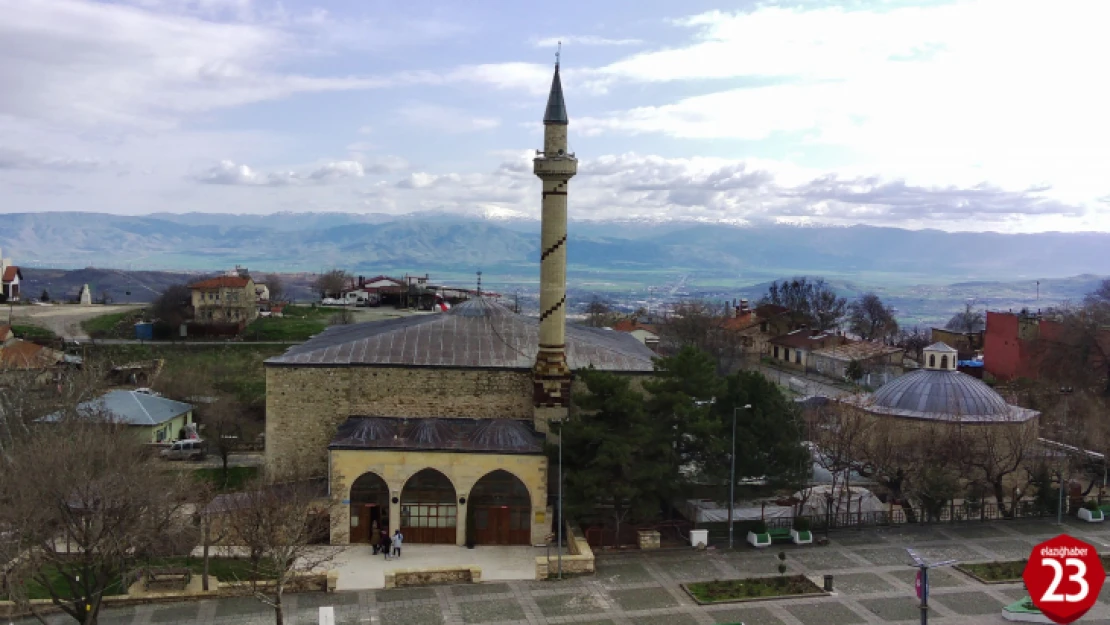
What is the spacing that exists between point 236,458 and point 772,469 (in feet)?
75.8

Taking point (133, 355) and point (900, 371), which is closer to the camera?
point (133, 355)

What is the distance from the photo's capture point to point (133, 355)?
185 feet

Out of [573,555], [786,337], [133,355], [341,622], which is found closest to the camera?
[341,622]

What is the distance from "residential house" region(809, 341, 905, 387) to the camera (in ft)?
205

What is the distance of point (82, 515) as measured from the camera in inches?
726

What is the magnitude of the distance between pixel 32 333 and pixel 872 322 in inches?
3218

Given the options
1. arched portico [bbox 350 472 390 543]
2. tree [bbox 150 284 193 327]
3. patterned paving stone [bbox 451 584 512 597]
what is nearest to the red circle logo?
patterned paving stone [bbox 451 584 512 597]

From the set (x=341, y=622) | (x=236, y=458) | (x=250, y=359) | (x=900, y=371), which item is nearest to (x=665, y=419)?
(x=341, y=622)

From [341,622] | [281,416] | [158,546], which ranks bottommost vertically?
[341,622]

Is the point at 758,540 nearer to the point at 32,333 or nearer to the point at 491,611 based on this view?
the point at 491,611

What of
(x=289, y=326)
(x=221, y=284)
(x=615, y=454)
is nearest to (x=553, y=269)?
(x=615, y=454)

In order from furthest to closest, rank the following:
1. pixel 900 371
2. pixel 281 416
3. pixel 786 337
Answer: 1. pixel 786 337
2. pixel 900 371
3. pixel 281 416

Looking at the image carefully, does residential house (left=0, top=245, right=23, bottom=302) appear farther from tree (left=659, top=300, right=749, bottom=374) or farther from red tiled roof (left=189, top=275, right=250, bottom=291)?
tree (left=659, top=300, right=749, bottom=374)

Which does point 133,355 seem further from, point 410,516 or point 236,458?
point 410,516
